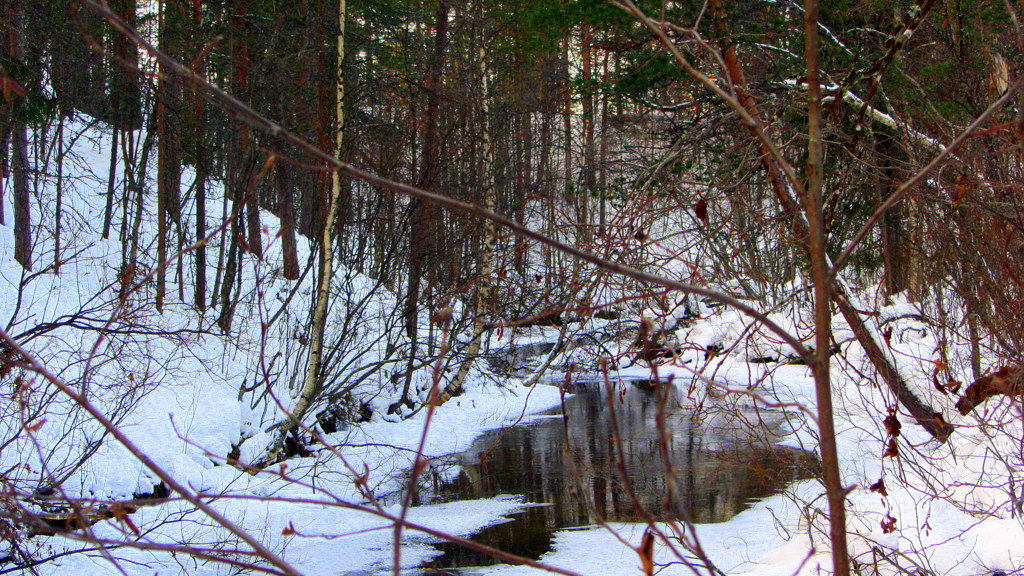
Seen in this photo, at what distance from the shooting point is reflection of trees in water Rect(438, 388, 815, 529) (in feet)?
27.5

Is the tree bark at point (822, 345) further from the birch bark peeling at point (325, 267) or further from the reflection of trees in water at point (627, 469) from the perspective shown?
the birch bark peeling at point (325, 267)

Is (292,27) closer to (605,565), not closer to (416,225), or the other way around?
(416,225)

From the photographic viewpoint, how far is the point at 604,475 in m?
9.72

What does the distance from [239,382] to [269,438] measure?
64.6 inches

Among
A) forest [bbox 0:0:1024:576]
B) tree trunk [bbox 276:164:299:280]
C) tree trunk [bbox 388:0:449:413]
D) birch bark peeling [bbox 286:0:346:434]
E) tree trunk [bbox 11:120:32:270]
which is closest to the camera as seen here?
forest [bbox 0:0:1024:576]

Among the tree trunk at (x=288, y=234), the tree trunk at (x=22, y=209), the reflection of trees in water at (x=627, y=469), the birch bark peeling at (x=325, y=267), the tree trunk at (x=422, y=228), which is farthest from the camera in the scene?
the tree trunk at (x=288, y=234)

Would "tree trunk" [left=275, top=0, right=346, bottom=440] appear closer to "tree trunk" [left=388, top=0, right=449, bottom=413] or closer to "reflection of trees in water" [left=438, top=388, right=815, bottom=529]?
"tree trunk" [left=388, top=0, right=449, bottom=413]

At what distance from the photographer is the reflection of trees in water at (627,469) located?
8.37m

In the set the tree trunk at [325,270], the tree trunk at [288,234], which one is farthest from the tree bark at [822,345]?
the tree trunk at [288,234]

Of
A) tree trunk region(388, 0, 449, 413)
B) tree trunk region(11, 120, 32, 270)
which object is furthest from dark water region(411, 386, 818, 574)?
tree trunk region(11, 120, 32, 270)

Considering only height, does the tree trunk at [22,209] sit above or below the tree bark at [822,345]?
above

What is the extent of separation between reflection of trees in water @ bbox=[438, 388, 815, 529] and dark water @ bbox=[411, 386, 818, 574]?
0.01m

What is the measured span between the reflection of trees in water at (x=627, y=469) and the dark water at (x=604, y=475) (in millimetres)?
11

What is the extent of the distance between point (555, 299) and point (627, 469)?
2.02 metres
